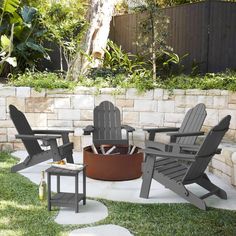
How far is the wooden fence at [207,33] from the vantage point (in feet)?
30.0

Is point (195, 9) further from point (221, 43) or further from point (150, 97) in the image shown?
point (150, 97)

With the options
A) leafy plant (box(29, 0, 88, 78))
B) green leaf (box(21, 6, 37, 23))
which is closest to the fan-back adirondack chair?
leafy plant (box(29, 0, 88, 78))

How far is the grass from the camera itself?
4.05m

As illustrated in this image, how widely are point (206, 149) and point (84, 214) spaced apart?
5.31 feet

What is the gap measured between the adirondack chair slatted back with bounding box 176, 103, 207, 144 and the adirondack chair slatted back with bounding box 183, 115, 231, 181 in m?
1.11

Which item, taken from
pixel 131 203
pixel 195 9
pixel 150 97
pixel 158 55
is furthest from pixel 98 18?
pixel 131 203

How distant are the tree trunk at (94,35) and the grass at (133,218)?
4.61 m

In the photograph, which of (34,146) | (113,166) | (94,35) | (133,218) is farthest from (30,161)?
(94,35)

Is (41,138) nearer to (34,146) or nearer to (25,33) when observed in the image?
(34,146)

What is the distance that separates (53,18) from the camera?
898 centimetres

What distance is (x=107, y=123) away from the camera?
6859 millimetres

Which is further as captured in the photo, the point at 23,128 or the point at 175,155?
the point at 23,128

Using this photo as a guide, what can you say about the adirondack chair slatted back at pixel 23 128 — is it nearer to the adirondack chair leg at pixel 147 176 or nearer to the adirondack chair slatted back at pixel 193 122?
the adirondack chair leg at pixel 147 176

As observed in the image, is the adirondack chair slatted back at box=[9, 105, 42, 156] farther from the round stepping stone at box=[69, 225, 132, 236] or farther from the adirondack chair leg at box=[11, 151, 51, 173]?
the round stepping stone at box=[69, 225, 132, 236]
